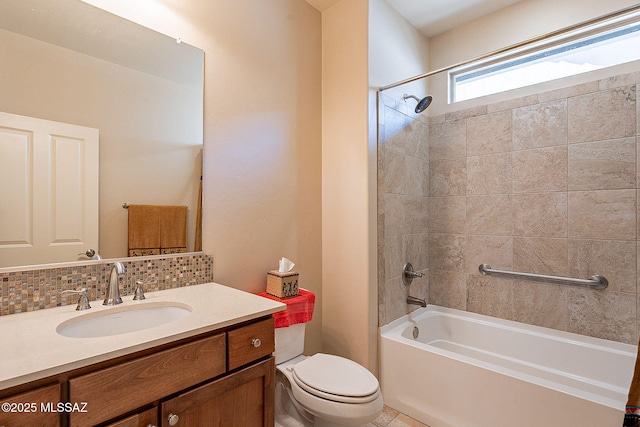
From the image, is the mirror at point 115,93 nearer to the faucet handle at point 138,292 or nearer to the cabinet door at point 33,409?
the faucet handle at point 138,292

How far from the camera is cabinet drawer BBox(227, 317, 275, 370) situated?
3.67 feet

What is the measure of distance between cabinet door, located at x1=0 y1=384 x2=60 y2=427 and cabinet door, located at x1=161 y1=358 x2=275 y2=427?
10.6 inches

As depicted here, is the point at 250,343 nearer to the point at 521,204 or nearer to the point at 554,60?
the point at 521,204

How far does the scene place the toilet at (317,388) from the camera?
1363 mm

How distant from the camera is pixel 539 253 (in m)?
2.19

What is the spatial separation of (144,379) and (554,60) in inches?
117

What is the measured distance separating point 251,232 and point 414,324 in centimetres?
139

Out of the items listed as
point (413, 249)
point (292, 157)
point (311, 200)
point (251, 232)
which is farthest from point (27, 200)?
point (413, 249)

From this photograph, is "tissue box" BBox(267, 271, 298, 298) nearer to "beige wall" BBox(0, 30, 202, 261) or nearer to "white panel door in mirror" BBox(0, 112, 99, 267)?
"beige wall" BBox(0, 30, 202, 261)

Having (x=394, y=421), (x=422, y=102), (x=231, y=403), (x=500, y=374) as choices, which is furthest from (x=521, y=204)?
(x=231, y=403)

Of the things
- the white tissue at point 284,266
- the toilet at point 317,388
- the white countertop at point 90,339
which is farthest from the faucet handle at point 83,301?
the white tissue at point 284,266

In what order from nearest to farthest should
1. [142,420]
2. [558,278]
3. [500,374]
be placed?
1. [142,420]
2. [500,374]
3. [558,278]

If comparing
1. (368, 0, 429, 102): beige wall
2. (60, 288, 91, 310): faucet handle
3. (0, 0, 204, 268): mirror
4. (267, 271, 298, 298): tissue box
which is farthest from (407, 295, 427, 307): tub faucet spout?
(60, 288, 91, 310): faucet handle

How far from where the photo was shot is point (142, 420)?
88 centimetres
